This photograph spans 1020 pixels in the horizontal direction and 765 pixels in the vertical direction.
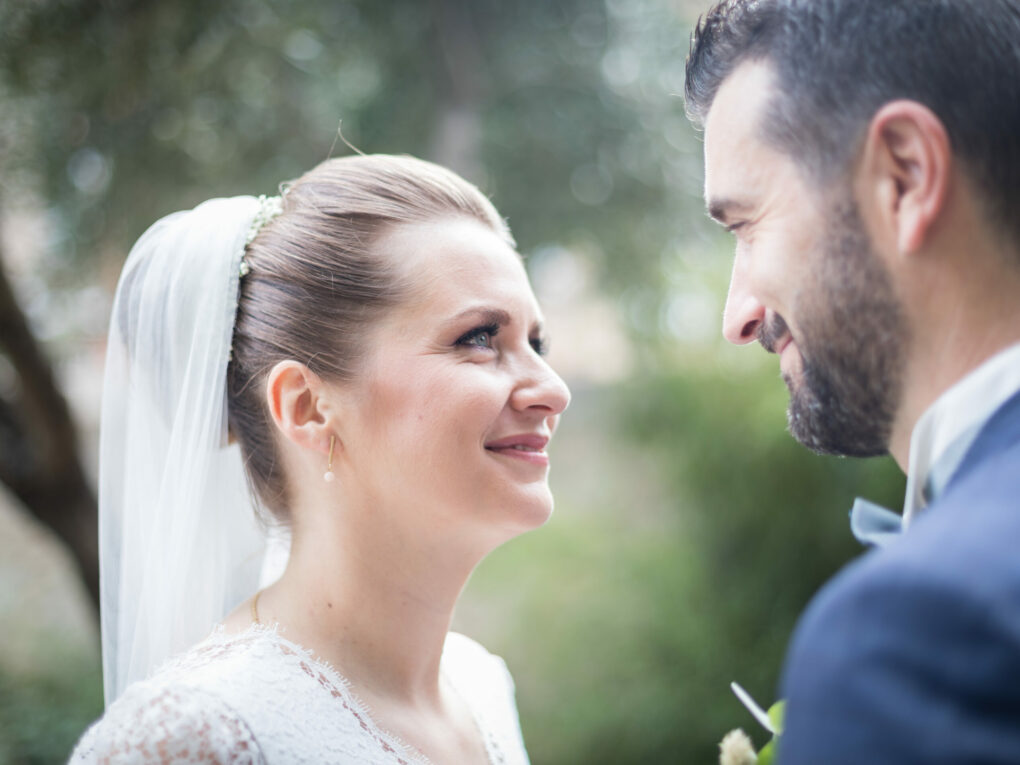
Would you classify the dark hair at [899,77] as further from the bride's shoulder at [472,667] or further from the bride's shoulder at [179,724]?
the bride's shoulder at [472,667]

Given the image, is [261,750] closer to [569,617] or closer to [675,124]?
[675,124]

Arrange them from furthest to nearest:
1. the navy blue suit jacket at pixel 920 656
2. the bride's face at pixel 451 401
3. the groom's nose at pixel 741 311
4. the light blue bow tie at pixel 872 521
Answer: the bride's face at pixel 451 401
the groom's nose at pixel 741 311
the light blue bow tie at pixel 872 521
the navy blue suit jacket at pixel 920 656

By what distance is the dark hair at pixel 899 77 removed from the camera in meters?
1.12

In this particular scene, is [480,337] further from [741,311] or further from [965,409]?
[965,409]

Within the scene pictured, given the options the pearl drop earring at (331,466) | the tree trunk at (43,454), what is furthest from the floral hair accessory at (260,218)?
the tree trunk at (43,454)

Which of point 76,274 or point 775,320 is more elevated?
point 775,320

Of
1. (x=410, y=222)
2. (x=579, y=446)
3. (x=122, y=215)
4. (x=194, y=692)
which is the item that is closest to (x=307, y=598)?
(x=194, y=692)

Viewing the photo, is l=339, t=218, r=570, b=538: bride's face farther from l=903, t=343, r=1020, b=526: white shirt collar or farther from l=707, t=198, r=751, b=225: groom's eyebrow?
l=903, t=343, r=1020, b=526: white shirt collar

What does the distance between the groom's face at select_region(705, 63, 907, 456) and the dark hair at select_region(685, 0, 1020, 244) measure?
4cm

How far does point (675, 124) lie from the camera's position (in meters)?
3.95

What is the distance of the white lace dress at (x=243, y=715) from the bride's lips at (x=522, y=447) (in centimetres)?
54

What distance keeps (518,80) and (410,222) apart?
2306 millimetres

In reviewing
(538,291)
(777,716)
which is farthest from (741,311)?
(538,291)

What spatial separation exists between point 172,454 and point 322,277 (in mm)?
518
